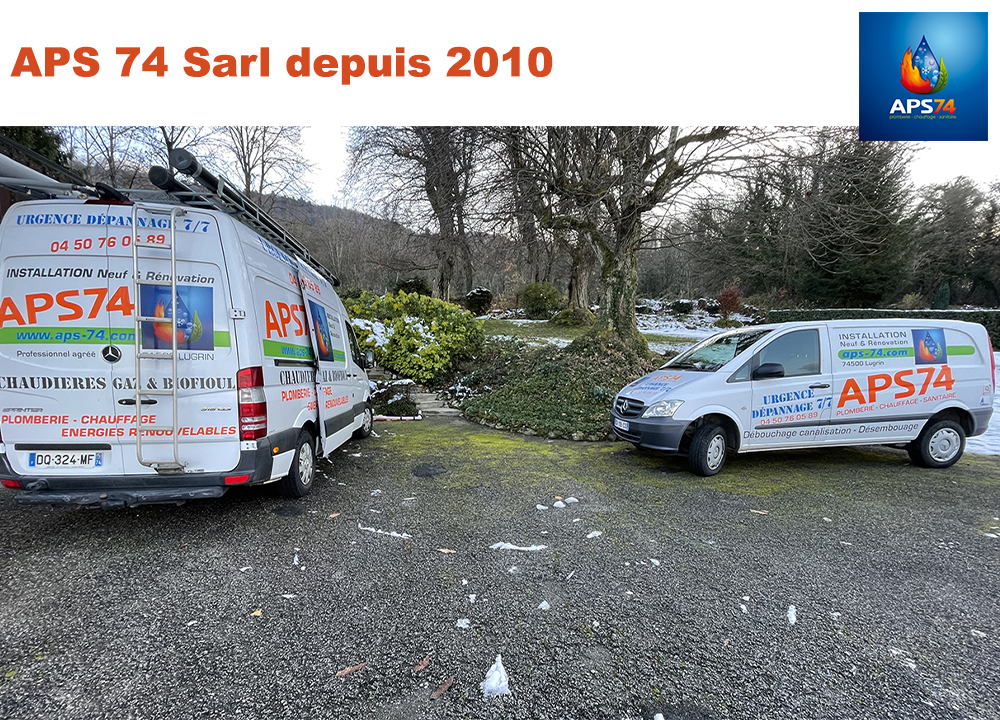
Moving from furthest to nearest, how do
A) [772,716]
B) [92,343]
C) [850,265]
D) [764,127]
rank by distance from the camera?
[850,265] → [764,127] → [92,343] → [772,716]

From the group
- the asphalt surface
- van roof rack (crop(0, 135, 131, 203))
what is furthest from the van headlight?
van roof rack (crop(0, 135, 131, 203))

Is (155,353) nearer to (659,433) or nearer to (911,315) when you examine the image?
(659,433)

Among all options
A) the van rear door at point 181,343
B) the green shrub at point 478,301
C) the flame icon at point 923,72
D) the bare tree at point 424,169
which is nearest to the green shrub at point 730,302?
A: the green shrub at point 478,301

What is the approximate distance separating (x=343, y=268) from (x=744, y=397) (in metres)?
35.4

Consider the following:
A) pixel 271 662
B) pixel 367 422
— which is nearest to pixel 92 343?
pixel 271 662

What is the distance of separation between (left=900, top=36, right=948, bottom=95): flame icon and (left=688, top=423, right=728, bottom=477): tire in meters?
5.21

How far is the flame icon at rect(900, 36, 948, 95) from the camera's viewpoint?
18.6 feet

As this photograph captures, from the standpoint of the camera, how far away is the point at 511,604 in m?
2.70

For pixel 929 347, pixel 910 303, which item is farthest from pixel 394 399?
pixel 910 303

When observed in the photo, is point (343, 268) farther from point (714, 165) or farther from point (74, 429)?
point (74, 429)

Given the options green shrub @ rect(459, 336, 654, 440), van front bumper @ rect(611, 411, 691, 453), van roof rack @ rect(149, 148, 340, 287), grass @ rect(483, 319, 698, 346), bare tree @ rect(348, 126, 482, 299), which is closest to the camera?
van roof rack @ rect(149, 148, 340, 287)

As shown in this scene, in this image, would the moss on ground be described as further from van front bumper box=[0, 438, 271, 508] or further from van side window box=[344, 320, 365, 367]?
van front bumper box=[0, 438, 271, 508]

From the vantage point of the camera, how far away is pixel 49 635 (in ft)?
A: 7.77

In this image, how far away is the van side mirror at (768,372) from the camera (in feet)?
16.5
